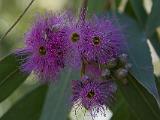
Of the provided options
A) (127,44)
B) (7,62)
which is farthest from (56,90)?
(127,44)

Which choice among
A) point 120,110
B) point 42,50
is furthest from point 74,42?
point 120,110

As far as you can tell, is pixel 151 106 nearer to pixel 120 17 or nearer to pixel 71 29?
pixel 71 29

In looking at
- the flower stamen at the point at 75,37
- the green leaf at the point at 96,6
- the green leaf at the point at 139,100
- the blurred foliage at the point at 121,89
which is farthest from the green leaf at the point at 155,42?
the flower stamen at the point at 75,37

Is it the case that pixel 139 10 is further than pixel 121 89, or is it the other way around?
pixel 139 10

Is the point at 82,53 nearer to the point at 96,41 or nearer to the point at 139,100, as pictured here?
the point at 96,41

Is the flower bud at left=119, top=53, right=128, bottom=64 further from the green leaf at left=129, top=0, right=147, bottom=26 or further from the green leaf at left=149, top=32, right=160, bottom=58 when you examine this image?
the green leaf at left=129, top=0, right=147, bottom=26

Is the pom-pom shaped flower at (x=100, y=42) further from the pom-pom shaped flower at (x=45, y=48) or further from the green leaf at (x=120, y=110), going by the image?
the green leaf at (x=120, y=110)

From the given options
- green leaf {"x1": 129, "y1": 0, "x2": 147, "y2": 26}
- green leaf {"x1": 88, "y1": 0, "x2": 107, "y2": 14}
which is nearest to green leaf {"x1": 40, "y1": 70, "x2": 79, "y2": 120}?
green leaf {"x1": 88, "y1": 0, "x2": 107, "y2": 14}
